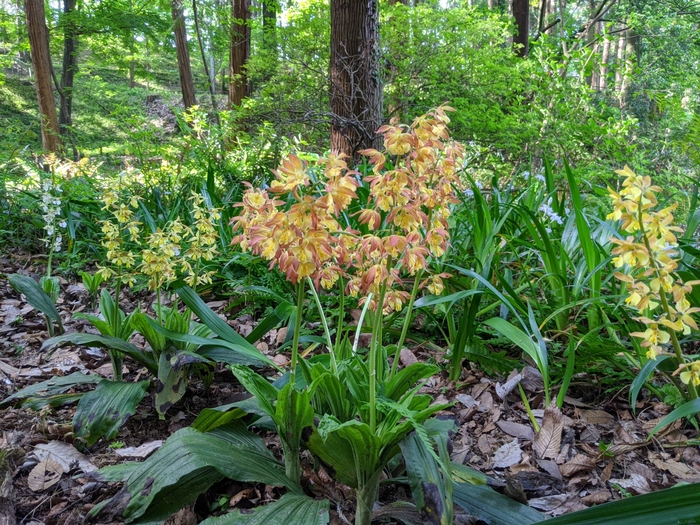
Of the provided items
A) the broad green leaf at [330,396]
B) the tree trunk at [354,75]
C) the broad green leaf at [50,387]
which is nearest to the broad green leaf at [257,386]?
the broad green leaf at [330,396]

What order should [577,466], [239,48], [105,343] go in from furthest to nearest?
[239,48] → [105,343] → [577,466]

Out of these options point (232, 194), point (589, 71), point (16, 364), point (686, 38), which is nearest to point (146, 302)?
point (16, 364)

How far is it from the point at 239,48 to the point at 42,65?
10.1 feet

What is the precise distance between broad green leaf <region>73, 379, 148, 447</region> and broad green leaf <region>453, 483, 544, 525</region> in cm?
120

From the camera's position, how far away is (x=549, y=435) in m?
1.77

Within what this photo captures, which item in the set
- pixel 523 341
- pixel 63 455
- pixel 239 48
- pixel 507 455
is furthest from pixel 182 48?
pixel 507 455

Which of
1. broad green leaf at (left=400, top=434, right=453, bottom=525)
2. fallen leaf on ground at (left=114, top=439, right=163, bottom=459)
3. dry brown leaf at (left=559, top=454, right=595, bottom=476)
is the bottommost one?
fallen leaf on ground at (left=114, top=439, right=163, bottom=459)

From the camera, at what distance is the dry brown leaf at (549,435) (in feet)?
5.65

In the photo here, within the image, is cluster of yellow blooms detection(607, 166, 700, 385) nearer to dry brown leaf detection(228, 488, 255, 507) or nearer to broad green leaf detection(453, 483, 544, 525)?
broad green leaf detection(453, 483, 544, 525)

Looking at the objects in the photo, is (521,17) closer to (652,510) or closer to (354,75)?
(354,75)

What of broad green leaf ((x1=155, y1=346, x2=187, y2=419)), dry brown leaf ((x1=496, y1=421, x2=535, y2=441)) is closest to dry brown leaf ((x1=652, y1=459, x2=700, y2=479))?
dry brown leaf ((x1=496, y1=421, x2=535, y2=441))

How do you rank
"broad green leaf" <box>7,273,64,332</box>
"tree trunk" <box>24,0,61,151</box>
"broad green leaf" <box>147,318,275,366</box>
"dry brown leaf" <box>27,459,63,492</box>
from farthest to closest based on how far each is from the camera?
"tree trunk" <box>24,0,61,151</box>, "broad green leaf" <box>7,273,64,332</box>, "broad green leaf" <box>147,318,275,366</box>, "dry brown leaf" <box>27,459,63,492</box>

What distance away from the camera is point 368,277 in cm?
125

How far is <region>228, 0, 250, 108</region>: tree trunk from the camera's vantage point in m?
7.90
